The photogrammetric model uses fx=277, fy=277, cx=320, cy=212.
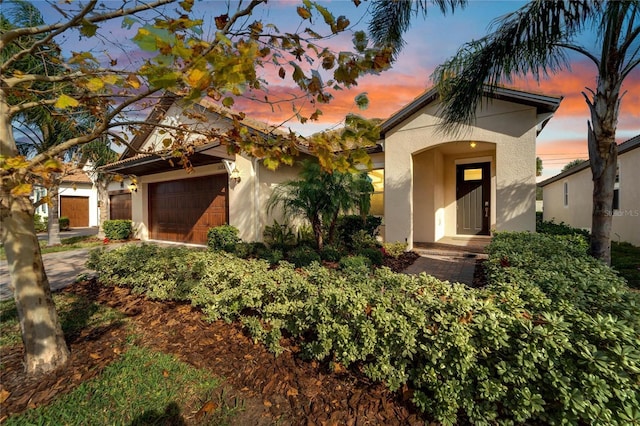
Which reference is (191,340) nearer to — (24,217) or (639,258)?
(24,217)

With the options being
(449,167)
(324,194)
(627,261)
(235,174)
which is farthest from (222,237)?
(627,261)

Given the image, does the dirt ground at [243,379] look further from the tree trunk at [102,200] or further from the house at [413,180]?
the tree trunk at [102,200]

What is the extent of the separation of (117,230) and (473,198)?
52.9 feet

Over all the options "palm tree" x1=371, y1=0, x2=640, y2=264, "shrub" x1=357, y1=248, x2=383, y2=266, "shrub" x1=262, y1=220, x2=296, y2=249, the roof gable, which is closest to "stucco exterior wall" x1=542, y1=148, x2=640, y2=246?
the roof gable

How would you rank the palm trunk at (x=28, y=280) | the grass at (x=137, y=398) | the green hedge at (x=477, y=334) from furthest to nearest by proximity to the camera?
the palm trunk at (x=28, y=280) → the grass at (x=137, y=398) → the green hedge at (x=477, y=334)

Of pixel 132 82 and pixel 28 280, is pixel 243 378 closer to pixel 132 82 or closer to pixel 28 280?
pixel 28 280

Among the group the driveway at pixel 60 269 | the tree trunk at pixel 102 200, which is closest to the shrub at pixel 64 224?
the tree trunk at pixel 102 200

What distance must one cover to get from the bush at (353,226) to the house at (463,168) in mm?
512

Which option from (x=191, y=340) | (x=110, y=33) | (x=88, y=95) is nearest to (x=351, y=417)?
(x=191, y=340)

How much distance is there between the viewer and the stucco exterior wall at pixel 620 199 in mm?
9359

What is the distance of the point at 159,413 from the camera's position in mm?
2242

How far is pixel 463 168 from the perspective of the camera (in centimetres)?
1142

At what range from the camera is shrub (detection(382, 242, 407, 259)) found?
8195 millimetres

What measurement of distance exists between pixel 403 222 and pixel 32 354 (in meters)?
8.55
